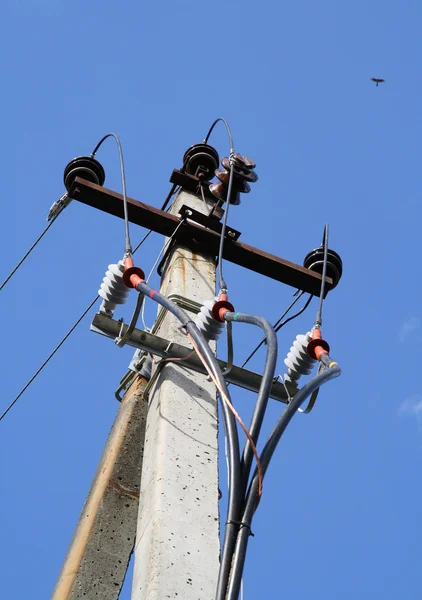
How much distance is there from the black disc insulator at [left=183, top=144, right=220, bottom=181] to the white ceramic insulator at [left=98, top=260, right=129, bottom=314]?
2171 mm

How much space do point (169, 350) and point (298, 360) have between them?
0.65 m

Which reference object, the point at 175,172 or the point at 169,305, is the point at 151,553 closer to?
the point at 169,305

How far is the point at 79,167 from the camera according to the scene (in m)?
5.90

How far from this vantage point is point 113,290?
4641mm

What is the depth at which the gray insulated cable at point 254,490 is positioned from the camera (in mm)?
2599

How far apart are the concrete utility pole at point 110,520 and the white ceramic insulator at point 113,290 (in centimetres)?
60

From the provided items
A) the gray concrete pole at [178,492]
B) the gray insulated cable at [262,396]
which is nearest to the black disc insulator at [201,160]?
the gray concrete pole at [178,492]

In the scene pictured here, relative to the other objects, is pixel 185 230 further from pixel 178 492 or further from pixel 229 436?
pixel 229 436

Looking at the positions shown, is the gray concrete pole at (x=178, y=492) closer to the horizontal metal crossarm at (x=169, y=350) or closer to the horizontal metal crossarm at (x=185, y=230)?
the horizontal metal crossarm at (x=169, y=350)

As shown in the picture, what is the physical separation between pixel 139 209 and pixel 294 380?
166cm

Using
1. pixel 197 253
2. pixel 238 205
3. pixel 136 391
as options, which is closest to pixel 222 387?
pixel 136 391

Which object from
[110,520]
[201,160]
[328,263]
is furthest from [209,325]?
[201,160]

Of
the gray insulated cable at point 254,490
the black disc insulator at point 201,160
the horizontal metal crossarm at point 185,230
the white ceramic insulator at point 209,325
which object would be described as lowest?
the gray insulated cable at point 254,490

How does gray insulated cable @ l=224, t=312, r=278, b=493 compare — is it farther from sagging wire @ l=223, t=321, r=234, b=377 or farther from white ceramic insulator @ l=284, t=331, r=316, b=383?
white ceramic insulator @ l=284, t=331, r=316, b=383
